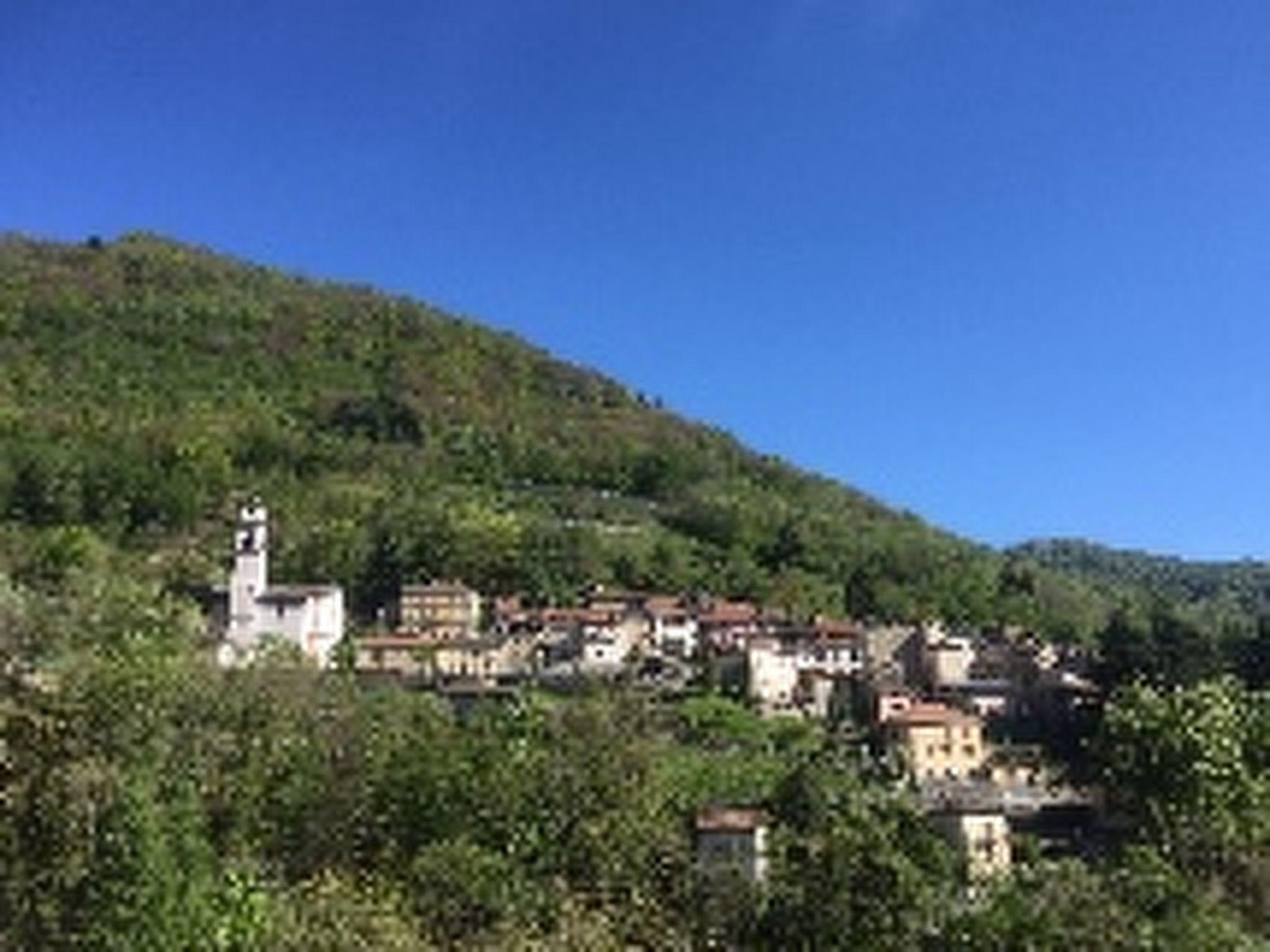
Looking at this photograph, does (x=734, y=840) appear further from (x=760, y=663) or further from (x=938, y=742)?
(x=760, y=663)

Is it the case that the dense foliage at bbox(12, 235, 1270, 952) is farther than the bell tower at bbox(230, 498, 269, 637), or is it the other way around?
the bell tower at bbox(230, 498, 269, 637)

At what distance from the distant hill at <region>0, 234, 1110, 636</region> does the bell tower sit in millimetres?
5202

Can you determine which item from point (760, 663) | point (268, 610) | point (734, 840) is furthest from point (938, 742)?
point (268, 610)

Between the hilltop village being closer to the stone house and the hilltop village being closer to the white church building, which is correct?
the white church building

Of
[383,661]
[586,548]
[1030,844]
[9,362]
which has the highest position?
[9,362]

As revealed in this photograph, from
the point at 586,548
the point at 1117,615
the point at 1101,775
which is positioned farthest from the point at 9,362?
the point at 1101,775

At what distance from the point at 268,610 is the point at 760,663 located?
70.9ft

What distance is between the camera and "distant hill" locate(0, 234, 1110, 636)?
98.8m

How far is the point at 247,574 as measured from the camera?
274 ft

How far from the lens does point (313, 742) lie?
5253 cm

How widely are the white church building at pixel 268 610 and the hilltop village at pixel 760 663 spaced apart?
0.08 m

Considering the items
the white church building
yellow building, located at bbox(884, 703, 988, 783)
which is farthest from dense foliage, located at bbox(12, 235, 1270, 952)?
the white church building

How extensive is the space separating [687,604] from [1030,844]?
3764cm

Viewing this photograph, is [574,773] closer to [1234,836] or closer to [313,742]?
[313,742]
